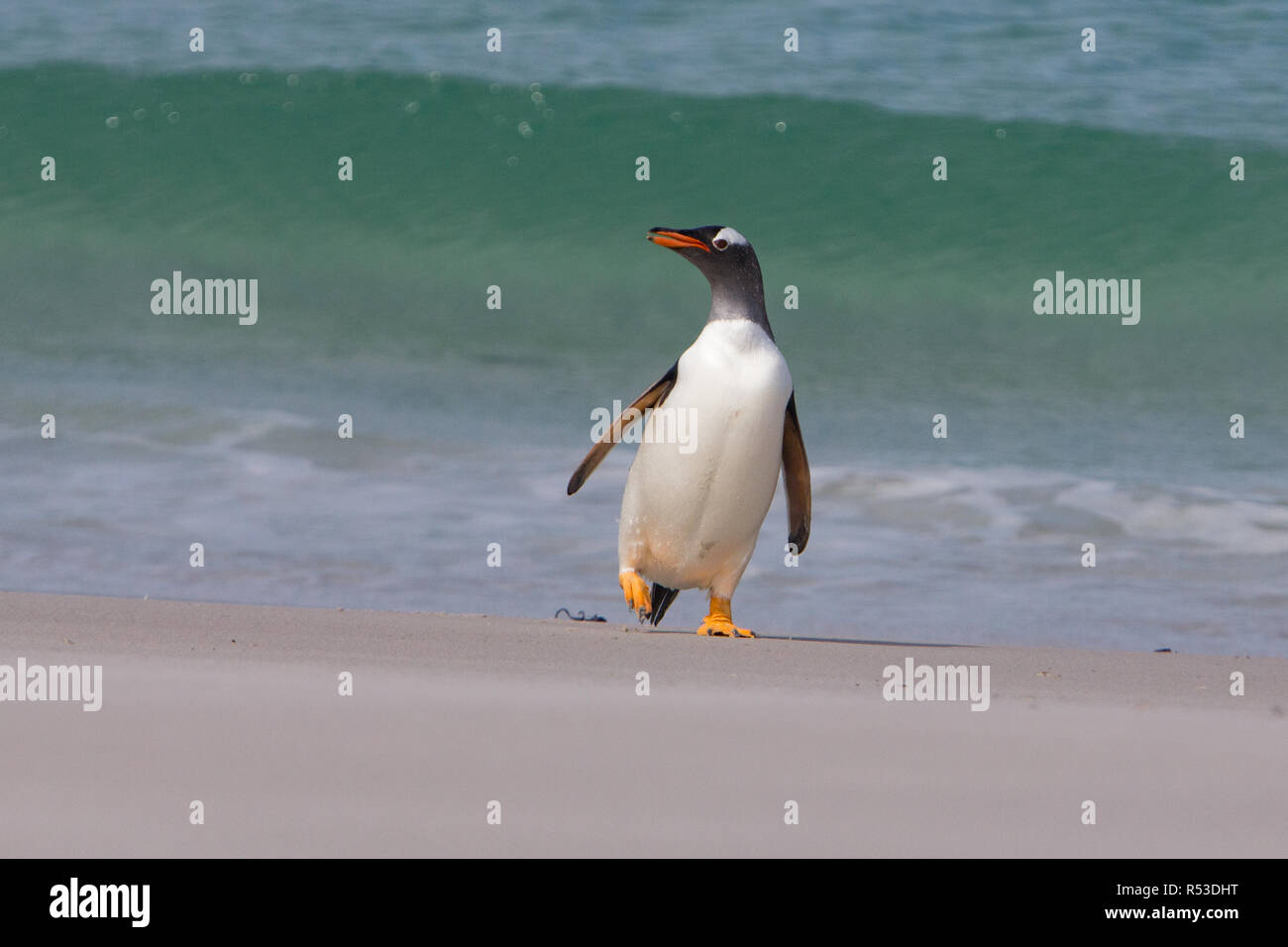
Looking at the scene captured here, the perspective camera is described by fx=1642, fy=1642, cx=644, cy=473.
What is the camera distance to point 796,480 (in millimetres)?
4902

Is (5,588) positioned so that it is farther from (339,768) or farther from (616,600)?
(339,768)

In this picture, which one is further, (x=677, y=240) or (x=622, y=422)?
(x=622, y=422)

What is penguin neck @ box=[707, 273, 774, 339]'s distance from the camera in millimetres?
4562

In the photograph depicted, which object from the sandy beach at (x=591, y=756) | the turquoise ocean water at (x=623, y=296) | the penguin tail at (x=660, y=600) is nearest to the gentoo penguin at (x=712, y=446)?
the penguin tail at (x=660, y=600)

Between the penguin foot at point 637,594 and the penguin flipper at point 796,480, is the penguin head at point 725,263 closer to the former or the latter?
the penguin flipper at point 796,480

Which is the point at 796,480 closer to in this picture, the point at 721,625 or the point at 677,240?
the point at 721,625

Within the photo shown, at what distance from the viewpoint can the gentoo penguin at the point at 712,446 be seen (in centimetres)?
456

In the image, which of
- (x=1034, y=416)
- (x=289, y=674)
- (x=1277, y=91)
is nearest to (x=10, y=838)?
(x=289, y=674)

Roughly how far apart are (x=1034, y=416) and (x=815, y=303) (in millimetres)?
3541

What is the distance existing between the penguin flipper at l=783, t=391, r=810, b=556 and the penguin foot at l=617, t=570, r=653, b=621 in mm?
513

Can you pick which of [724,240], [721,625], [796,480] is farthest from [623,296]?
[721,625]

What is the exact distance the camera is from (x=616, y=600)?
536 centimetres

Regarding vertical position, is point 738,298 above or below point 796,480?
above

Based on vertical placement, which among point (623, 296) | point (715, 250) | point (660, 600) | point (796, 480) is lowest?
point (660, 600)
